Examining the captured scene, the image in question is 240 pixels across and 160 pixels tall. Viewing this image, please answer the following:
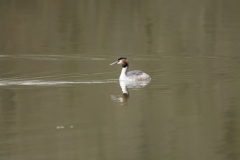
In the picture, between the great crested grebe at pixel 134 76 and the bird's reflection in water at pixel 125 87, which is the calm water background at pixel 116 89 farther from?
the great crested grebe at pixel 134 76

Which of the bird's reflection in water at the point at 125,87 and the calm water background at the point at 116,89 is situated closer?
the calm water background at the point at 116,89

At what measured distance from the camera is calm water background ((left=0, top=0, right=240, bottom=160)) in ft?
39.5

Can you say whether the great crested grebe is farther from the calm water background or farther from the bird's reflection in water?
the calm water background

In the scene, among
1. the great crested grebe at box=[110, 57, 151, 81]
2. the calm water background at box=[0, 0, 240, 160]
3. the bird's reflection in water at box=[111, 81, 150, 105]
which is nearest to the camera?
the calm water background at box=[0, 0, 240, 160]

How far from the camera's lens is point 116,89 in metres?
17.4

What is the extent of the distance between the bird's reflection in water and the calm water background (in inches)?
5.0

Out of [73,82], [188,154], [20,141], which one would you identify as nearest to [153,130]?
[188,154]

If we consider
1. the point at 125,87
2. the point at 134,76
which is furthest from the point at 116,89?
the point at 134,76

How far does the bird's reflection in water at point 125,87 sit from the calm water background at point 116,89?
0.13 metres

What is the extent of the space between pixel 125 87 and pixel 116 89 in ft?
1.97

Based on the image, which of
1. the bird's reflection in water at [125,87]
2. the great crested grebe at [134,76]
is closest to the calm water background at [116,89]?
the bird's reflection in water at [125,87]

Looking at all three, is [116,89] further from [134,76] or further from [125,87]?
[134,76]

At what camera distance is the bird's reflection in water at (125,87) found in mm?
15910

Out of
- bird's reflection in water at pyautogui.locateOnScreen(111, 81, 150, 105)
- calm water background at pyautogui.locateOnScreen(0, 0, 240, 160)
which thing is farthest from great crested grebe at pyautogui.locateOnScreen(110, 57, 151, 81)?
calm water background at pyautogui.locateOnScreen(0, 0, 240, 160)
